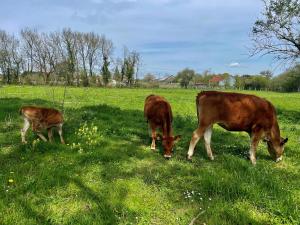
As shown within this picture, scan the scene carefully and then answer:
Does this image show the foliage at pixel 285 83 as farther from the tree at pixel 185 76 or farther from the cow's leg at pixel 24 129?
the cow's leg at pixel 24 129

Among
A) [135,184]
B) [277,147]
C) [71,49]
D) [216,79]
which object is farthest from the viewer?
[216,79]

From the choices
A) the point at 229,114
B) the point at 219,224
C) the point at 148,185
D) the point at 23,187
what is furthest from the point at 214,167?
the point at 23,187

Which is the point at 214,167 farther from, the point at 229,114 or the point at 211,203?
the point at 211,203

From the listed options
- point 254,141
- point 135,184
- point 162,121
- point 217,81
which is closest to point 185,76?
point 217,81

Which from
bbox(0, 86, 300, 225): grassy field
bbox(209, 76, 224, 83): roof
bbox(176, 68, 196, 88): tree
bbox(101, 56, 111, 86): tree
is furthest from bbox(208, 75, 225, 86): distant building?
bbox(0, 86, 300, 225): grassy field

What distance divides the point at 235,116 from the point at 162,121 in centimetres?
227

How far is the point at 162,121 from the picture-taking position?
11.1 m

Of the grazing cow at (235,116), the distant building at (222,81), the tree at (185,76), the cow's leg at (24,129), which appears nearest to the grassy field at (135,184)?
the cow's leg at (24,129)

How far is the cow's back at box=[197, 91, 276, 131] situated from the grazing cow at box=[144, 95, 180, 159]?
112 centimetres

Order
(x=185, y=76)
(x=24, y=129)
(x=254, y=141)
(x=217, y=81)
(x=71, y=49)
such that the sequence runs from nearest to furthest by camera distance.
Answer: (x=254, y=141), (x=24, y=129), (x=71, y=49), (x=185, y=76), (x=217, y=81)

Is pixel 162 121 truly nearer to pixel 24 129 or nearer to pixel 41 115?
pixel 41 115

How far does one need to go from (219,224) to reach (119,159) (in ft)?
13.5

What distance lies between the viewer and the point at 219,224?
5891mm

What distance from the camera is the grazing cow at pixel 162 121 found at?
10133mm
